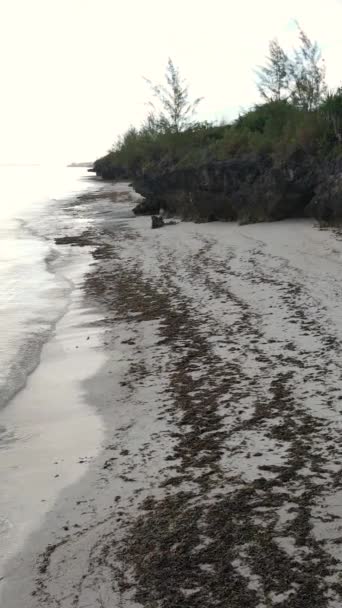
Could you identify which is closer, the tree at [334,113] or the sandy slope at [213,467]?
the sandy slope at [213,467]

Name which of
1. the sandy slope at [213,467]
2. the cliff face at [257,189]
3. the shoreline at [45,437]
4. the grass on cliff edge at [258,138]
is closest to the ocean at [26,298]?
the shoreline at [45,437]

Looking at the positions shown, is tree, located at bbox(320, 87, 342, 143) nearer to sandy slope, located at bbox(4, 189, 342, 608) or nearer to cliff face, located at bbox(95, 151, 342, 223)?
cliff face, located at bbox(95, 151, 342, 223)

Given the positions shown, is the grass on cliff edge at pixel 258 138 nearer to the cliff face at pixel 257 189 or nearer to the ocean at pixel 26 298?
the cliff face at pixel 257 189

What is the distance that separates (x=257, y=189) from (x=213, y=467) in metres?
13.9

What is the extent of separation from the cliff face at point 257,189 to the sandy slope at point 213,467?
685 cm

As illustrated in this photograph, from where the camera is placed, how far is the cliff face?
48.4 feet

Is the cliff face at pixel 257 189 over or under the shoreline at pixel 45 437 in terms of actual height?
over

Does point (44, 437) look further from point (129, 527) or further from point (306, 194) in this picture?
point (306, 194)

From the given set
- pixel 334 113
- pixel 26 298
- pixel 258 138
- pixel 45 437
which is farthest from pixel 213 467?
pixel 258 138

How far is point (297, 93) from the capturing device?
62.8ft

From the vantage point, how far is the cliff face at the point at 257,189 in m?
14.8

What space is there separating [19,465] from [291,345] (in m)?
2.89

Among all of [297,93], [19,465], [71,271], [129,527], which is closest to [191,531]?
[129,527]

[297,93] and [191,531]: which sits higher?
[297,93]
